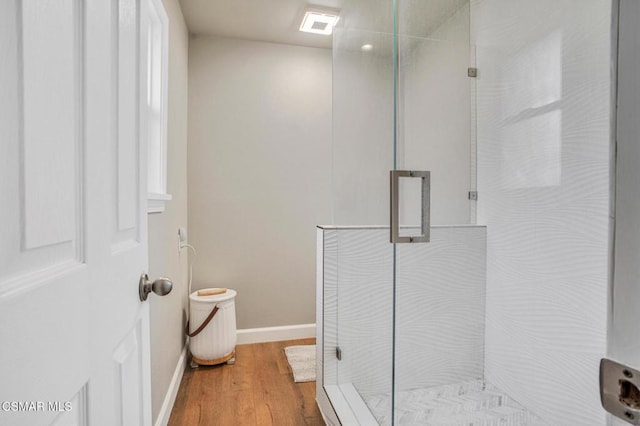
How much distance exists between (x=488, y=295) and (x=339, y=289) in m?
0.87

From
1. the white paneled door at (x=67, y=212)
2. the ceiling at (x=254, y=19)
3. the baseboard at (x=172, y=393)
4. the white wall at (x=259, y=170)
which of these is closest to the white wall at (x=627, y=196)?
the white paneled door at (x=67, y=212)

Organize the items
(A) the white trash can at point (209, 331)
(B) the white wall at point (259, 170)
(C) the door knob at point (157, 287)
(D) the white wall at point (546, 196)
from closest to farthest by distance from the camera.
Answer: (D) the white wall at point (546, 196) < (C) the door knob at point (157, 287) < (A) the white trash can at point (209, 331) < (B) the white wall at point (259, 170)

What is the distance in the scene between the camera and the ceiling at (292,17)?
1263 mm

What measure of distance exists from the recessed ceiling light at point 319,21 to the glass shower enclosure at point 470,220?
27.3 inches

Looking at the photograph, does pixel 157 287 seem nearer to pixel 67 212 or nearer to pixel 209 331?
pixel 67 212

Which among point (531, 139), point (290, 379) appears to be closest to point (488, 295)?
point (531, 139)

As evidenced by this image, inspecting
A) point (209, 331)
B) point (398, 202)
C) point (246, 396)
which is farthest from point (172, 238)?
point (398, 202)

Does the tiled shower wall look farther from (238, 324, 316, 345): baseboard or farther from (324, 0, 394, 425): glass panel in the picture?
(238, 324, 316, 345): baseboard

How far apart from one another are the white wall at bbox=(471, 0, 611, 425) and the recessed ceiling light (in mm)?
1607

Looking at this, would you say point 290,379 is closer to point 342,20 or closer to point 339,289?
point 339,289

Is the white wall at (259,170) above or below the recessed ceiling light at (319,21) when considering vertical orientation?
below

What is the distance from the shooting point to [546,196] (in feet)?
2.69

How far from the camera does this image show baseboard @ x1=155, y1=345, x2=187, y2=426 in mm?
1709

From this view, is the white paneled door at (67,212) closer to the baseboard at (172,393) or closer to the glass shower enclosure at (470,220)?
the glass shower enclosure at (470,220)
